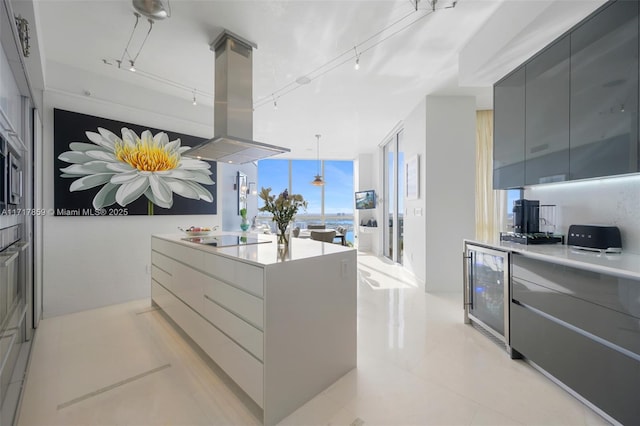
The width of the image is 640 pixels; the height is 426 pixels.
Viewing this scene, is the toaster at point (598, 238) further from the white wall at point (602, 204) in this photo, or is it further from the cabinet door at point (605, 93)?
the cabinet door at point (605, 93)

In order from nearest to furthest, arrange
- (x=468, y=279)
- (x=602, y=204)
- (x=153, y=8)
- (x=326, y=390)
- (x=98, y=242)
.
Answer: (x=326, y=390) → (x=602, y=204) → (x=153, y=8) → (x=468, y=279) → (x=98, y=242)

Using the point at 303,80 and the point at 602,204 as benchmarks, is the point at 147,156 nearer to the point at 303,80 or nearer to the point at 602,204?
the point at 303,80

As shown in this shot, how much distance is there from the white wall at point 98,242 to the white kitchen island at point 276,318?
2025mm

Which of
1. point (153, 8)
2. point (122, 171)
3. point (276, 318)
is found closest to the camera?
point (276, 318)

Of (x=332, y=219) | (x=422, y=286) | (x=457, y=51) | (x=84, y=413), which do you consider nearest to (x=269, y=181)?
(x=332, y=219)

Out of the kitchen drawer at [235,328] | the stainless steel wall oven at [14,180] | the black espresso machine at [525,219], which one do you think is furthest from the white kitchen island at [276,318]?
the black espresso machine at [525,219]

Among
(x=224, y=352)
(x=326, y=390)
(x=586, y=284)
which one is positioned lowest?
(x=326, y=390)

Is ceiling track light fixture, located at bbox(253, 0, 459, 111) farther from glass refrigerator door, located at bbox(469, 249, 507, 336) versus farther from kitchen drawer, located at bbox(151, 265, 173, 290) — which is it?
kitchen drawer, located at bbox(151, 265, 173, 290)

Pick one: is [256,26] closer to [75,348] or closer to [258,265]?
[258,265]

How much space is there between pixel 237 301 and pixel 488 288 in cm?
236

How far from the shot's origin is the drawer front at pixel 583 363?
55.9 inches

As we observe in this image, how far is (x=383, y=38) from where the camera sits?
275 cm

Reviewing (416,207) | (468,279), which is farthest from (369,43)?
(468,279)

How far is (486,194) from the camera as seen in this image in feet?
15.0
